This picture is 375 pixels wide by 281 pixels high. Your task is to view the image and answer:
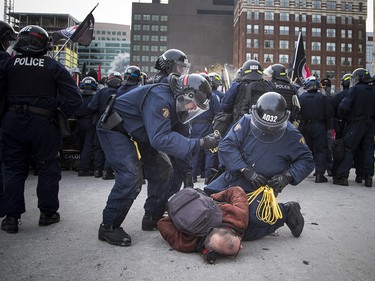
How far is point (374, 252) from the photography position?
371cm

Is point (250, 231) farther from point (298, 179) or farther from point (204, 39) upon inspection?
point (204, 39)

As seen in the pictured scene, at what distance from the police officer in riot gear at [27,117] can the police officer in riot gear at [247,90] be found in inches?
136

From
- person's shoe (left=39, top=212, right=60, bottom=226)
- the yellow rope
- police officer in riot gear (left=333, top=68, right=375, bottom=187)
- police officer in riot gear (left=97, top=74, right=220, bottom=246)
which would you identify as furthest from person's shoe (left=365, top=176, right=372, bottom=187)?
person's shoe (left=39, top=212, right=60, bottom=226)

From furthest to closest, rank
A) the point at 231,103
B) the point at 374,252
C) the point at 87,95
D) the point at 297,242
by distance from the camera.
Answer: the point at 87,95
the point at 231,103
the point at 297,242
the point at 374,252

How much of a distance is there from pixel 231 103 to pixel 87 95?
371 centimetres

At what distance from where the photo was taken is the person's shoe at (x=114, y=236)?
3781mm

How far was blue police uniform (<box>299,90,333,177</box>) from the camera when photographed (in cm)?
798

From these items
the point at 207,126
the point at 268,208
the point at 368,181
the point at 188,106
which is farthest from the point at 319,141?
the point at 188,106

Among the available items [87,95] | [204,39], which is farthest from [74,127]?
[204,39]

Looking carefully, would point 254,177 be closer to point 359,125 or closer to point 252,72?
point 252,72

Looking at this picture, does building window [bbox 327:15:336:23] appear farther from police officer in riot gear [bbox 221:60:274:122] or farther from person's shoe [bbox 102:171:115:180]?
person's shoe [bbox 102:171:115:180]

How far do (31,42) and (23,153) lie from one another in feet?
4.11

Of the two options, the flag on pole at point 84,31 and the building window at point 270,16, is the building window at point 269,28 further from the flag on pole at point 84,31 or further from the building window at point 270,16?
the flag on pole at point 84,31

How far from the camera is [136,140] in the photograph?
4.03 meters
